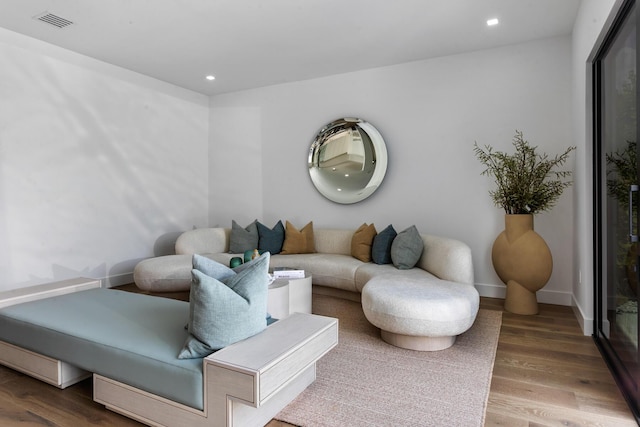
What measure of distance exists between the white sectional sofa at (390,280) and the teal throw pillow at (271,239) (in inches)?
10.1

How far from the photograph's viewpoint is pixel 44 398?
207cm

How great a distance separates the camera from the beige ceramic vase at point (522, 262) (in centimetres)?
347

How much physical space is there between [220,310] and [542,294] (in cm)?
355

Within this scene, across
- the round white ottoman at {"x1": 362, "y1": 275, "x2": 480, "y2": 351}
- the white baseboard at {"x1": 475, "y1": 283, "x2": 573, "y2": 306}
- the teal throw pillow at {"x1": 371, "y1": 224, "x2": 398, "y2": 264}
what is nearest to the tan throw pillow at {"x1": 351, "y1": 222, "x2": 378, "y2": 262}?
the teal throw pillow at {"x1": 371, "y1": 224, "x2": 398, "y2": 264}

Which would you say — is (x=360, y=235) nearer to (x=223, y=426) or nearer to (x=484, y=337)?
(x=484, y=337)

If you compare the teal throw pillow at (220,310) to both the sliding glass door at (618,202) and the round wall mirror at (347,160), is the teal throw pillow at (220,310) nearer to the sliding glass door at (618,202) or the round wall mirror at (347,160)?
the sliding glass door at (618,202)

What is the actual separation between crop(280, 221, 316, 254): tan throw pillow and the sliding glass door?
113 inches

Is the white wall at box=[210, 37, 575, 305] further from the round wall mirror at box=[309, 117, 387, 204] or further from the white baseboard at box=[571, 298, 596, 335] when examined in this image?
the white baseboard at box=[571, 298, 596, 335]

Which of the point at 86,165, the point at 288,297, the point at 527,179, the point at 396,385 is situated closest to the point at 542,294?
the point at 527,179

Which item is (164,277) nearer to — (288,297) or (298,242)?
(288,297)

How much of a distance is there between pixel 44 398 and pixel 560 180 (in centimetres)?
451

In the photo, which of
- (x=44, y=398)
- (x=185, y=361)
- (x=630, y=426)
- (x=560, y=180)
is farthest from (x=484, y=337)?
(x=44, y=398)

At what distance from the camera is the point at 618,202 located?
94.5 inches

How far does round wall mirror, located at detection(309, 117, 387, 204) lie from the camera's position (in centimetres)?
471
